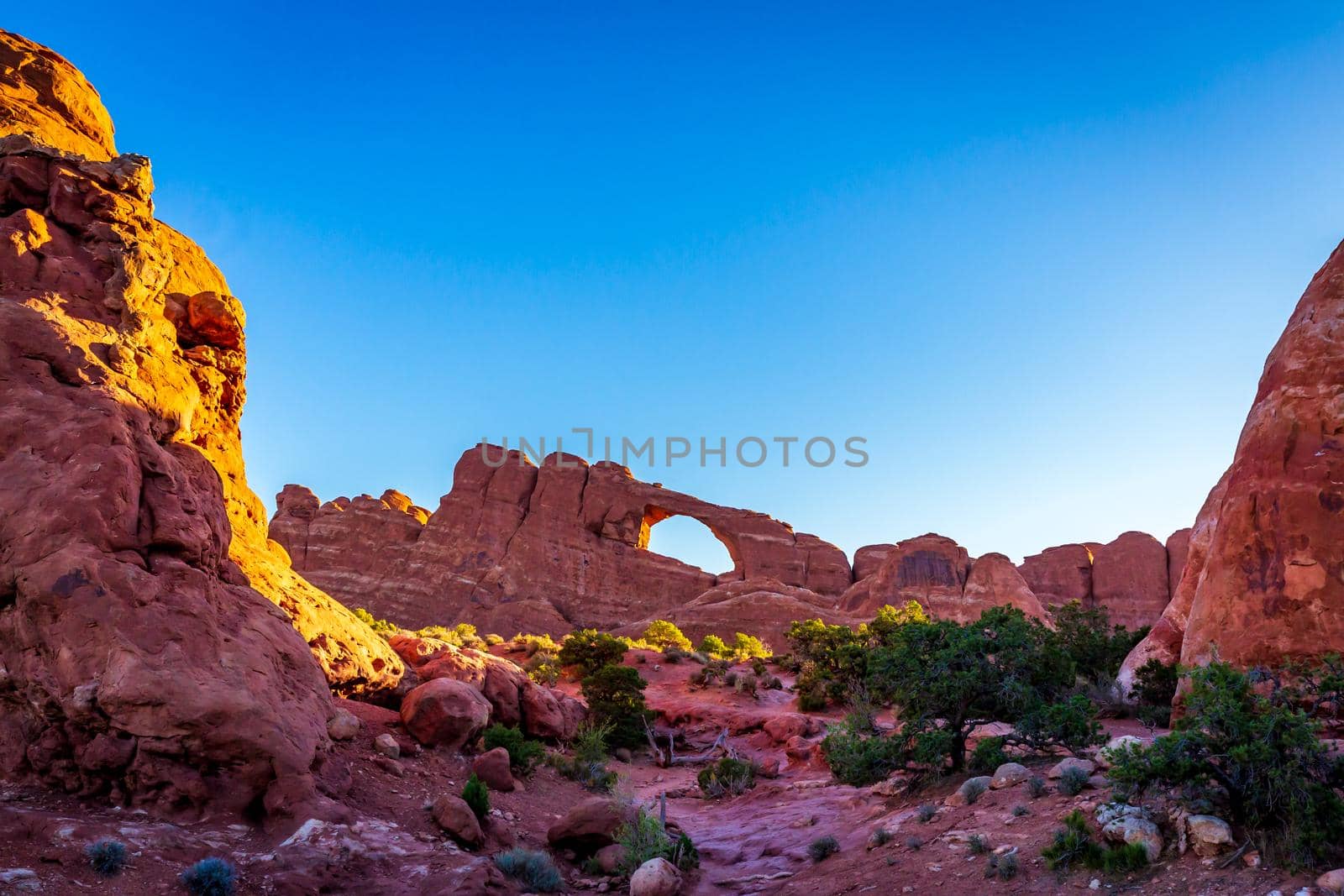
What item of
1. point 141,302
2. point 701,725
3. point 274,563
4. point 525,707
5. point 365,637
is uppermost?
point 141,302

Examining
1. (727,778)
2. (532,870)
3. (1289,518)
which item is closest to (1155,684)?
(1289,518)

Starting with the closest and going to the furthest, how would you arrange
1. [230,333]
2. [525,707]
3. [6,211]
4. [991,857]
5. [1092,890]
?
[1092,890]
[991,857]
[6,211]
[230,333]
[525,707]

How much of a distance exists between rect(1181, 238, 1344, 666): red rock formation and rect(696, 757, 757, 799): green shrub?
850 centimetres

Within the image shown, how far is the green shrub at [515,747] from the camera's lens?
12.6 m

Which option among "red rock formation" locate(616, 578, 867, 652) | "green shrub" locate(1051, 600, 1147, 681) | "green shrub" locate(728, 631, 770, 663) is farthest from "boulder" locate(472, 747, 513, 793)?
"red rock formation" locate(616, 578, 867, 652)

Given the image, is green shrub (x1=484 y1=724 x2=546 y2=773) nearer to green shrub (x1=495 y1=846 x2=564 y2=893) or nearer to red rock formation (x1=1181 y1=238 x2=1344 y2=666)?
green shrub (x1=495 y1=846 x2=564 y2=893)

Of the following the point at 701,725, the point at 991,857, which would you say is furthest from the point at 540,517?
the point at 991,857

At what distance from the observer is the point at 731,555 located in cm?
6594

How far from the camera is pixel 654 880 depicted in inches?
331

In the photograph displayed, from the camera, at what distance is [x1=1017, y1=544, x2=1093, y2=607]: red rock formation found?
64.6 m

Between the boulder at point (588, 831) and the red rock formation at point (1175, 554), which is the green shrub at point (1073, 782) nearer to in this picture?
the boulder at point (588, 831)

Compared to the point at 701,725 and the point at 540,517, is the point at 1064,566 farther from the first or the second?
the point at 701,725

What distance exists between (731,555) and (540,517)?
1705cm

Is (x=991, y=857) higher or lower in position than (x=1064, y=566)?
lower
